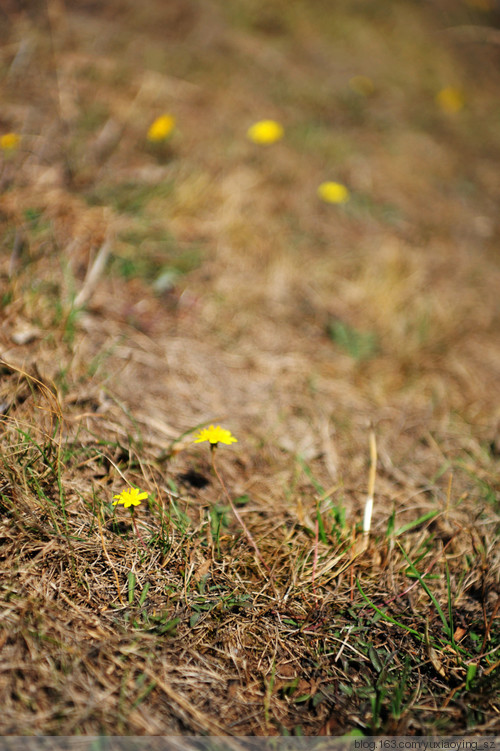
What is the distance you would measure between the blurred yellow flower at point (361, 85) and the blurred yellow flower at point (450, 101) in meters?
0.66

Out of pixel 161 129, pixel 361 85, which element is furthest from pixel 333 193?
pixel 361 85

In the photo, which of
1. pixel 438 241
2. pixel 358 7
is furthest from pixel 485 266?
pixel 358 7

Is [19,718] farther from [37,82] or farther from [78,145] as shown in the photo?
[37,82]

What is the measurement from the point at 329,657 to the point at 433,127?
3960 mm

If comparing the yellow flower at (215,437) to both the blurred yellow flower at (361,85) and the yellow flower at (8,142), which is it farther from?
the blurred yellow flower at (361,85)

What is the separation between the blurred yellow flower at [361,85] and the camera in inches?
136

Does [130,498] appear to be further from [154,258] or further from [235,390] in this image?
[154,258]

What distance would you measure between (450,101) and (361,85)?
82 cm

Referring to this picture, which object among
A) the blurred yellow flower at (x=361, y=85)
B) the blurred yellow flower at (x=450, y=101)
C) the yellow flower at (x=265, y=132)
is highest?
the blurred yellow flower at (x=450, y=101)

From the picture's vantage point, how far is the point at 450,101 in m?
3.63

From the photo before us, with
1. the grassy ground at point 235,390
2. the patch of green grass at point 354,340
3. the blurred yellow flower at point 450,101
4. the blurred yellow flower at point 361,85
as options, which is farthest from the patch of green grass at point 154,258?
the blurred yellow flower at point 450,101

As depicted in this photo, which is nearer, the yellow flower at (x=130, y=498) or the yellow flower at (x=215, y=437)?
the yellow flower at (x=130, y=498)

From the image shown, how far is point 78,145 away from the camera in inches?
85.6

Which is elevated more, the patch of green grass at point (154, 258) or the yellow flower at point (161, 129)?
the yellow flower at point (161, 129)
